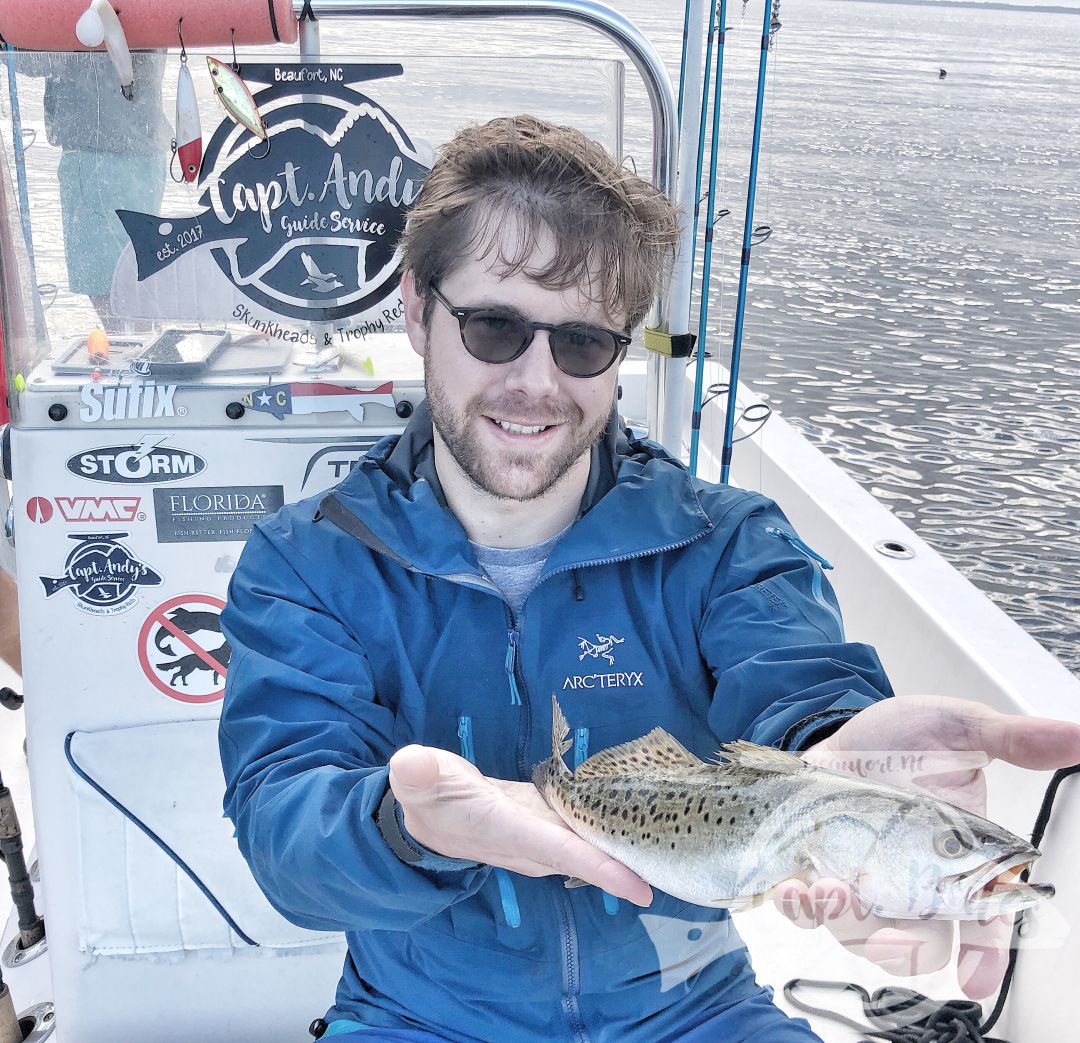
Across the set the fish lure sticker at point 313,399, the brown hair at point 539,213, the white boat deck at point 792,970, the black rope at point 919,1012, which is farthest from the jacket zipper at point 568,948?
the fish lure sticker at point 313,399

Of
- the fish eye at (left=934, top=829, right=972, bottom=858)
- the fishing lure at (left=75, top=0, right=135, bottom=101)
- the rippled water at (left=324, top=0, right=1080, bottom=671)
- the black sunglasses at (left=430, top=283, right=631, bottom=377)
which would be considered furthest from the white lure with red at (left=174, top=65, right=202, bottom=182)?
the fish eye at (left=934, top=829, right=972, bottom=858)

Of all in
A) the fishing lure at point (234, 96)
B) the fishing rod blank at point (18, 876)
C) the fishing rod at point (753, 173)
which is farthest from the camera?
the fishing rod at point (753, 173)

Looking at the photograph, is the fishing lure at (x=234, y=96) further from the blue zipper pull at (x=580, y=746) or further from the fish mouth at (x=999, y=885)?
the fish mouth at (x=999, y=885)

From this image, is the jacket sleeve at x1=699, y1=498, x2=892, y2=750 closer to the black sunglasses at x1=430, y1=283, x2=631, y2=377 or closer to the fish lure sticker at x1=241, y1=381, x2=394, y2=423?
the black sunglasses at x1=430, y1=283, x2=631, y2=377

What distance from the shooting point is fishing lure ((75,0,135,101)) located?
233cm

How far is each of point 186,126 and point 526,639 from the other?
147 centimetres

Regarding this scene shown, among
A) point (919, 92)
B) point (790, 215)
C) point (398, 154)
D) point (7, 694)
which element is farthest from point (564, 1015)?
point (919, 92)

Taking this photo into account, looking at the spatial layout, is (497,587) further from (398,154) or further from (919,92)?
(919,92)

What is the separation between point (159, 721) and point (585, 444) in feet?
4.62

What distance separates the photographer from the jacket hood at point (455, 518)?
211 centimetres

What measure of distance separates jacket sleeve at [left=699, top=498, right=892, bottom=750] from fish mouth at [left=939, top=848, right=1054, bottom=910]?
1.39 feet

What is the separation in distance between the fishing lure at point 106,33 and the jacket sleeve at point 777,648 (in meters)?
1.76

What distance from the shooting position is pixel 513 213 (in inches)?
82.5

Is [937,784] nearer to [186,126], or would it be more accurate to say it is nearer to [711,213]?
[186,126]
